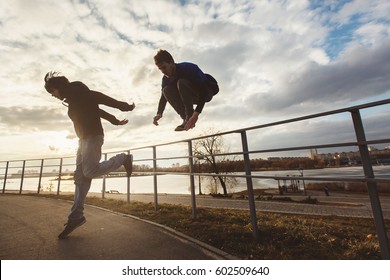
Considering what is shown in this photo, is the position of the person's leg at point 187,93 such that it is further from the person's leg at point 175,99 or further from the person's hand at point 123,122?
the person's hand at point 123,122

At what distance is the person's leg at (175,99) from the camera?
3477mm

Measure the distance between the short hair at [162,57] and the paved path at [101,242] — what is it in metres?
2.24

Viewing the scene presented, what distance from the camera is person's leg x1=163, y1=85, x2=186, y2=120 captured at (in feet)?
11.4

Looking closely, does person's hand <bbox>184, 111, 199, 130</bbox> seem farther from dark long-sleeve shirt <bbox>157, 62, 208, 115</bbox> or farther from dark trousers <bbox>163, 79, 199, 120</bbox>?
dark trousers <bbox>163, 79, 199, 120</bbox>

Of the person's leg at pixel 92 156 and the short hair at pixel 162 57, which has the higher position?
the short hair at pixel 162 57

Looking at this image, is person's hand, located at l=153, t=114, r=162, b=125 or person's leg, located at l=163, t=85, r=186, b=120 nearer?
person's leg, located at l=163, t=85, r=186, b=120

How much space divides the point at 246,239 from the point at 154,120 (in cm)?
209

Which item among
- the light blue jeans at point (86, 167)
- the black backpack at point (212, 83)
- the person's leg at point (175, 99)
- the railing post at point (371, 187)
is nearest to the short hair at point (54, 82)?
the light blue jeans at point (86, 167)

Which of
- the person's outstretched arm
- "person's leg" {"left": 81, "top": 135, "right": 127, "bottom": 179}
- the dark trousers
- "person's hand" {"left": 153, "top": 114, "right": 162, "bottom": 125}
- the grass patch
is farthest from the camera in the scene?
"person's hand" {"left": 153, "top": 114, "right": 162, "bottom": 125}

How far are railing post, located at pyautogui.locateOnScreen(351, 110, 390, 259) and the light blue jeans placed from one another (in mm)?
2999

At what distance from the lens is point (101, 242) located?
3016mm

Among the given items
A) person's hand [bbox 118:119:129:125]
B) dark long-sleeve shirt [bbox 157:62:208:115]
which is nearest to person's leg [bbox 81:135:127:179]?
person's hand [bbox 118:119:129:125]
